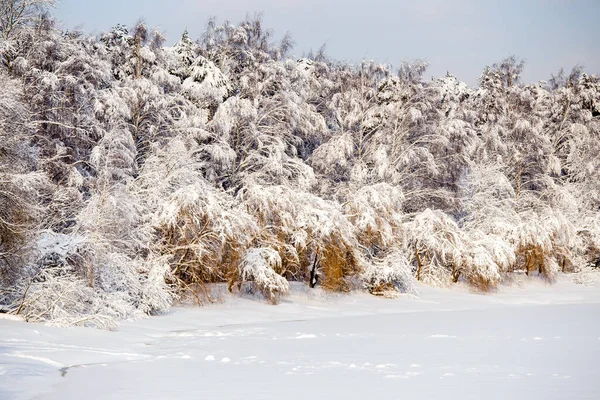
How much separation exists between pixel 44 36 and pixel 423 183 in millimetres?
16831

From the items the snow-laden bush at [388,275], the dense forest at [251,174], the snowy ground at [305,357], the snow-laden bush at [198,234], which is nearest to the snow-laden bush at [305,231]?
the dense forest at [251,174]

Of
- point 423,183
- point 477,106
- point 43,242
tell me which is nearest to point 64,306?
point 43,242

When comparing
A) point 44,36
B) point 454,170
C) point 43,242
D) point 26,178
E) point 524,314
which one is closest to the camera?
point 26,178

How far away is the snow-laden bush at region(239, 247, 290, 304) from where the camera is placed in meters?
18.5

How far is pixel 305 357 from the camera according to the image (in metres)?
10.1

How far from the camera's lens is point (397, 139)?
28875 mm

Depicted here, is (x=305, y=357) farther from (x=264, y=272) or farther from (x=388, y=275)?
Answer: (x=388, y=275)

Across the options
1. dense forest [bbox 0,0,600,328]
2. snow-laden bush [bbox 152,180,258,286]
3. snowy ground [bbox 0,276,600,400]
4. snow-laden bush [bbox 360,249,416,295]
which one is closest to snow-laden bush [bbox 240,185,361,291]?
dense forest [bbox 0,0,600,328]

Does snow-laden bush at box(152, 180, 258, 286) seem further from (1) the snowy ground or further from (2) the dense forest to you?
(1) the snowy ground

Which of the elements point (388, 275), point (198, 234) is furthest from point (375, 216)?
point (198, 234)

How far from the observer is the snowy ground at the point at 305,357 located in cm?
742

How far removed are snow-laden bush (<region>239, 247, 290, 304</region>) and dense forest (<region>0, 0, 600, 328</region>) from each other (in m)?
0.06

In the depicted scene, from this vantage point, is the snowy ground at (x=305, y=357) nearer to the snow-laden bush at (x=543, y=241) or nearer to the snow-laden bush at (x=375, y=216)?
the snow-laden bush at (x=375, y=216)

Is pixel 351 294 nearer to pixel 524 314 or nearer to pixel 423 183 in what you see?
pixel 524 314
